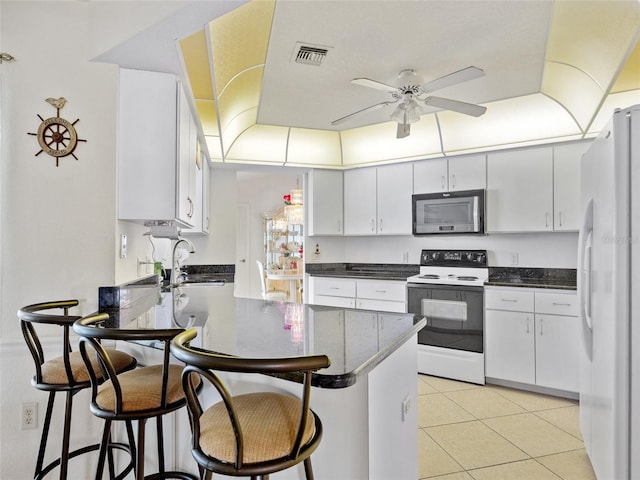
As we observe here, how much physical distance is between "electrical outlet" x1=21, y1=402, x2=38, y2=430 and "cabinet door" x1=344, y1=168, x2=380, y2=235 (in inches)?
138

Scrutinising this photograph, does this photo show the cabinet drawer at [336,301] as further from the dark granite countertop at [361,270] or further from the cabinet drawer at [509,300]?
the cabinet drawer at [509,300]

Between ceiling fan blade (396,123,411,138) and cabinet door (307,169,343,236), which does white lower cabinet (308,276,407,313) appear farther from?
ceiling fan blade (396,123,411,138)

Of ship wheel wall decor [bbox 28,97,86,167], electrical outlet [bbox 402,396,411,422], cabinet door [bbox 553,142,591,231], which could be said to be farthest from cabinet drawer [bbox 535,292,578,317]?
ship wheel wall decor [bbox 28,97,86,167]

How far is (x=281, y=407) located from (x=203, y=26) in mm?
1704

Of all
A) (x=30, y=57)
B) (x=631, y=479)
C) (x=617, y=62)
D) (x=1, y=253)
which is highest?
(x=617, y=62)

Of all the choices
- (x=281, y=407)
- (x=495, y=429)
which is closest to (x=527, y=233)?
(x=495, y=429)

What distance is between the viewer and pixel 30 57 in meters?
1.99

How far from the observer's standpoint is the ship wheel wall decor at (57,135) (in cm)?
199

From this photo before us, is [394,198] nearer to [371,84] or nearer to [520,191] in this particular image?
[520,191]

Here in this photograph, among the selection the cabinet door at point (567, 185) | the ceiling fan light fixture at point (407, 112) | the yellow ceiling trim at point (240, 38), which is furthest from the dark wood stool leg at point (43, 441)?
the cabinet door at point (567, 185)

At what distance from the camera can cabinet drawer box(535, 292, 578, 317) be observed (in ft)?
10.5

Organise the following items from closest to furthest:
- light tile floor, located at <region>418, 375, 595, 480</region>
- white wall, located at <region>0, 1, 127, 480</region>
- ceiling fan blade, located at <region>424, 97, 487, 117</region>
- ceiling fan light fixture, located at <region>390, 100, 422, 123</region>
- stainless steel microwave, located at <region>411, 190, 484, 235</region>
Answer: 1. white wall, located at <region>0, 1, 127, 480</region>
2. light tile floor, located at <region>418, 375, 595, 480</region>
3. ceiling fan blade, located at <region>424, 97, 487, 117</region>
4. ceiling fan light fixture, located at <region>390, 100, 422, 123</region>
5. stainless steel microwave, located at <region>411, 190, 484, 235</region>

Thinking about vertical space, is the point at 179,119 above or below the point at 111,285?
above

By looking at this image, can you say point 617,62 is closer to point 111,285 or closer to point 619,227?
point 619,227
